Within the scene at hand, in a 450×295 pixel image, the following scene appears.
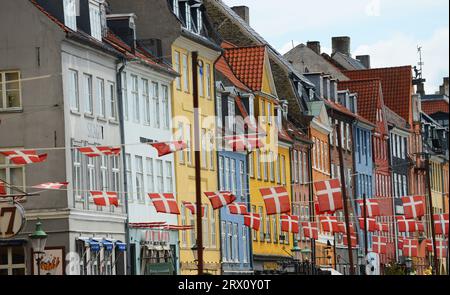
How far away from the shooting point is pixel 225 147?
8.86 metres

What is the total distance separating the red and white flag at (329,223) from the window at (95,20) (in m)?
3.23

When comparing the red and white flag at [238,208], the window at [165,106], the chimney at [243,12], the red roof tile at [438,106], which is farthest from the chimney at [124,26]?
the red roof tile at [438,106]

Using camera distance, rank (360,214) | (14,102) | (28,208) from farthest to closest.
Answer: (360,214) < (28,208) < (14,102)

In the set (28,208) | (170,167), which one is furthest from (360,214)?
(28,208)

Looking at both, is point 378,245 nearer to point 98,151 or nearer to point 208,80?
point 208,80

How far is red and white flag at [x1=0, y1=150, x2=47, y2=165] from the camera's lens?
676 centimetres

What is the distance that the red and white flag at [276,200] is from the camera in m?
9.02

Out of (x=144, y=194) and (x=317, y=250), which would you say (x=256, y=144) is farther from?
→ (x=317, y=250)

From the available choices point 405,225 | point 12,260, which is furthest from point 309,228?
point 12,260

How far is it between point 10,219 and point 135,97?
1.12 metres

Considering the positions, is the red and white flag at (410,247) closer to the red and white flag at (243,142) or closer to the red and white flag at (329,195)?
the red and white flag at (329,195)

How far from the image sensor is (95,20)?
8.11m

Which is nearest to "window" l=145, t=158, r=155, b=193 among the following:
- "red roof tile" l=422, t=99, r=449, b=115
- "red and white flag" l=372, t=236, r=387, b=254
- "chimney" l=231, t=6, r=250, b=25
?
"red roof tile" l=422, t=99, r=449, b=115
